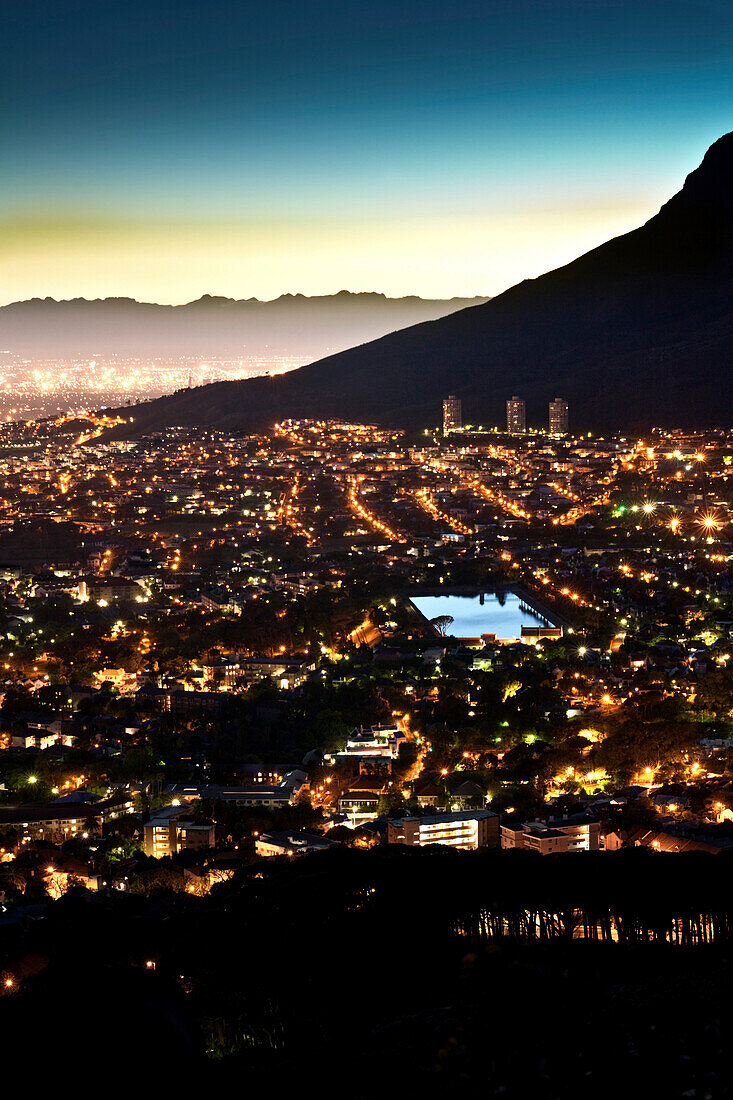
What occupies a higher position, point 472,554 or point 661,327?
point 661,327

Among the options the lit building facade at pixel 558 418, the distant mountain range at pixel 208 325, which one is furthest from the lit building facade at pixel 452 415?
the distant mountain range at pixel 208 325

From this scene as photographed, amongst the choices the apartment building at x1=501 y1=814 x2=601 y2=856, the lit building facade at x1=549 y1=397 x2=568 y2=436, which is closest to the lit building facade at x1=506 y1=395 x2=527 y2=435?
the lit building facade at x1=549 y1=397 x2=568 y2=436

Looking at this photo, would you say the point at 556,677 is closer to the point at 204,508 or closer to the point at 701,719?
the point at 701,719

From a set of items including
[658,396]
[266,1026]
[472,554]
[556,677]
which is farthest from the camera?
[658,396]

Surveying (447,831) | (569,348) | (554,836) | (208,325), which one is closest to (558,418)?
(569,348)

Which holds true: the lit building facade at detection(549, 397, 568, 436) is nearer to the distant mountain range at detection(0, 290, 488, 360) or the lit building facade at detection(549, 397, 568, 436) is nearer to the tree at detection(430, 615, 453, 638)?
the tree at detection(430, 615, 453, 638)

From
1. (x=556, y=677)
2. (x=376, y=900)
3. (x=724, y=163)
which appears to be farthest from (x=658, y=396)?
(x=376, y=900)

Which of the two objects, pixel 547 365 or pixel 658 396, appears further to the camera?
pixel 547 365
